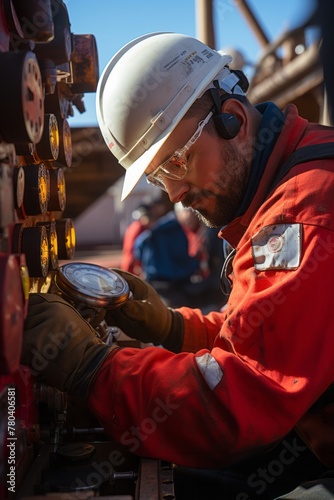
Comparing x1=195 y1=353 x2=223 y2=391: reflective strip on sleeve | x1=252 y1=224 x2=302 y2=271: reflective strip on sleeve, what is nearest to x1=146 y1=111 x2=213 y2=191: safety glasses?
x1=252 y1=224 x2=302 y2=271: reflective strip on sleeve

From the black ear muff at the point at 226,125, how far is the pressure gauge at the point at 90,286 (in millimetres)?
581

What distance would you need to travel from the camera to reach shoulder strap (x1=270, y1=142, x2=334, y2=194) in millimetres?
1649

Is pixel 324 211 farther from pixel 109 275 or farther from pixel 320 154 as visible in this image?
pixel 109 275

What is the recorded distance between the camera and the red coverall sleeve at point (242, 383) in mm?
1438

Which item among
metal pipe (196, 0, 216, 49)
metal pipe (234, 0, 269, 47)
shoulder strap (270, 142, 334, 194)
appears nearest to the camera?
shoulder strap (270, 142, 334, 194)

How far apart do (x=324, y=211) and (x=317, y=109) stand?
5025 mm

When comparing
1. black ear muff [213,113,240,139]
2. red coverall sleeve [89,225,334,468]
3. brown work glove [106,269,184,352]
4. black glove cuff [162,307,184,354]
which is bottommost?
black glove cuff [162,307,184,354]

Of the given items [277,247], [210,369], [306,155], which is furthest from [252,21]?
[210,369]

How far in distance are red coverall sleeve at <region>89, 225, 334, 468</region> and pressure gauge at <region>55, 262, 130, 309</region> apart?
29 centimetres

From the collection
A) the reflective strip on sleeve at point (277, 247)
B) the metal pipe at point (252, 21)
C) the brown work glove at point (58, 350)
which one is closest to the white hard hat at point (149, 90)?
the reflective strip on sleeve at point (277, 247)

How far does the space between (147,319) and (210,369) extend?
2.43 feet

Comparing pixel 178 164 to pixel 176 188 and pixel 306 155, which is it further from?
pixel 306 155

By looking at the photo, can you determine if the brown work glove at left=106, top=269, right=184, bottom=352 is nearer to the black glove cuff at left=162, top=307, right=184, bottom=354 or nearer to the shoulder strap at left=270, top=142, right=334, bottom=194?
the black glove cuff at left=162, top=307, right=184, bottom=354

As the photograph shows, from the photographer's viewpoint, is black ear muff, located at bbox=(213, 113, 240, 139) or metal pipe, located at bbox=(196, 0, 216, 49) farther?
metal pipe, located at bbox=(196, 0, 216, 49)
